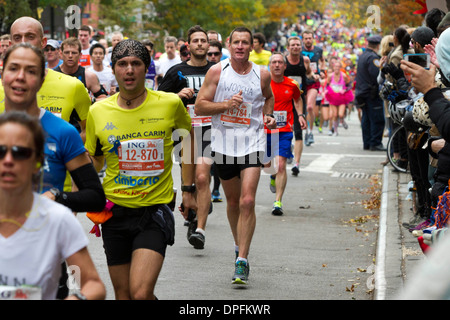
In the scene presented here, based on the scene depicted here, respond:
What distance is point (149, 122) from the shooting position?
608cm

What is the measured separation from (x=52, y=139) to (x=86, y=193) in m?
0.31

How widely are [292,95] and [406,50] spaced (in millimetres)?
2015

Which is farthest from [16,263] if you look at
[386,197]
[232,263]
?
[386,197]

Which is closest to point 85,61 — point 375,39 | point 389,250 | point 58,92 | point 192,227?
point 375,39

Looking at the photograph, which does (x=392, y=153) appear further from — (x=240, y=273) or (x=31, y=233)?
(x=31, y=233)

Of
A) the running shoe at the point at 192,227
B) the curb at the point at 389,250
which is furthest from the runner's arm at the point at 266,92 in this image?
the curb at the point at 389,250

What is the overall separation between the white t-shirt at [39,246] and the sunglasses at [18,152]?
0.83 feet

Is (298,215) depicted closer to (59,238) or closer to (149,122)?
(149,122)

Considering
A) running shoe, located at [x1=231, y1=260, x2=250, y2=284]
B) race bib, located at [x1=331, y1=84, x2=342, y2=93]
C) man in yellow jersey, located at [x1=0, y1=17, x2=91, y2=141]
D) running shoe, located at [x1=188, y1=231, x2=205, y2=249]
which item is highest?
man in yellow jersey, located at [x1=0, y1=17, x2=91, y2=141]

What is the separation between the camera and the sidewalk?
7.86 m

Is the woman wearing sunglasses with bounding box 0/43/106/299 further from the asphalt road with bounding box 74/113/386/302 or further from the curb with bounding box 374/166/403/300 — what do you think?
the curb with bounding box 374/166/403/300

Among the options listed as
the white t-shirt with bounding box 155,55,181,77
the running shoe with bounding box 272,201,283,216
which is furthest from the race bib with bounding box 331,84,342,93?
the running shoe with bounding box 272,201,283,216

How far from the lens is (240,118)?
28.4 feet

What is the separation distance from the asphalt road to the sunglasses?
358cm
